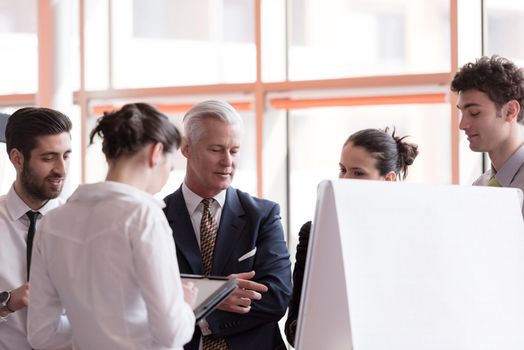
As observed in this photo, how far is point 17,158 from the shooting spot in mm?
2648

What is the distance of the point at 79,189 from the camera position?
2.19 metres

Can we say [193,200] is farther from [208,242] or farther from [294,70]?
[294,70]

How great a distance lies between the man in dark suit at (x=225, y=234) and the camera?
2707mm

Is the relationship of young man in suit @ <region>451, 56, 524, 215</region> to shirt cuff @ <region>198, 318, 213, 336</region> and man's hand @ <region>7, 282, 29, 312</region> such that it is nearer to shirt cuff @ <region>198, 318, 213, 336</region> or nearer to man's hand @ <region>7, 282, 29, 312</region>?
shirt cuff @ <region>198, 318, 213, 336</region>

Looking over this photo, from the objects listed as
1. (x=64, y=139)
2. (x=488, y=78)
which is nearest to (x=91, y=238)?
(x=64, y=139)

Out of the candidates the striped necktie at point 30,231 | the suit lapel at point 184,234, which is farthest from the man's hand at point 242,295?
the striped necktie at point 30,231

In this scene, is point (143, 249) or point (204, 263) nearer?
point (143, 249)

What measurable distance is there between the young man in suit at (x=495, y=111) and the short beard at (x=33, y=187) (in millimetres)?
1427

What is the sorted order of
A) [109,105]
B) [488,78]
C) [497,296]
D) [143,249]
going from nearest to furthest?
[143,249]
[497,296]
[488,78]
[109,105]

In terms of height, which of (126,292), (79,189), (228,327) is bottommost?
(228,327)

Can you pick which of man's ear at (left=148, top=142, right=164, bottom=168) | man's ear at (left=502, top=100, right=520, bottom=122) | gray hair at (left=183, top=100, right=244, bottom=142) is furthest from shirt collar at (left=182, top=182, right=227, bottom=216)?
man's ear at (left=502, top=100, right=520, bottom=122)

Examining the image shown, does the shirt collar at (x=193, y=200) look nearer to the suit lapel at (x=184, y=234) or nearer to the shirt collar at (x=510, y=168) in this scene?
the suit lapel at (x=184, y=234)

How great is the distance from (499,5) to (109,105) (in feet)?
9.11

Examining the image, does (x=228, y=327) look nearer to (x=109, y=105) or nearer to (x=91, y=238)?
(x=91, y=238)
